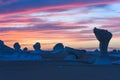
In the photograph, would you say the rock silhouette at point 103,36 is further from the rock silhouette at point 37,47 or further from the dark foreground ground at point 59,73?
the rock silhouette at point 37,47

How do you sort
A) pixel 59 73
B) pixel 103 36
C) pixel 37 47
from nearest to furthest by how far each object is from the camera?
pixel 59 73 < pixel 103 36 < pixel 37 47

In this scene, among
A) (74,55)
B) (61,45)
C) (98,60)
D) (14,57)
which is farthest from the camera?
(61,45)

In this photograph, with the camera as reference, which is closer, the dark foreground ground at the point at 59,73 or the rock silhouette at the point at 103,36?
the dark foreground ground at the point at 59,73

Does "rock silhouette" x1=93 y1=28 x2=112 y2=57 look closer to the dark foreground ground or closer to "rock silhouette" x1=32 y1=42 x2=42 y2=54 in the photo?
the dark foreground ground

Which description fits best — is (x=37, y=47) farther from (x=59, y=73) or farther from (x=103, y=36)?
(x=59, y=73)

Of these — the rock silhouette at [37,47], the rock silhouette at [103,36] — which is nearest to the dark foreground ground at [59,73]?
the rock silhouette at [103,36]

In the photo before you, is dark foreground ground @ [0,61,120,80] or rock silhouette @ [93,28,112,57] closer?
dark foreground ground @ [0,61,120,80]

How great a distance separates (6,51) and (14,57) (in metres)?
13.4

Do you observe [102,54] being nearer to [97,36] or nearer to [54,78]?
[97,36]

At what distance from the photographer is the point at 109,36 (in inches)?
1928

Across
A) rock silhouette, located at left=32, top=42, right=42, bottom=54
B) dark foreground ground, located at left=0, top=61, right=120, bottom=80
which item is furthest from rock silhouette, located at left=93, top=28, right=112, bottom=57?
rock silhouette, located at left=32, top=42, right=42, bottom=54

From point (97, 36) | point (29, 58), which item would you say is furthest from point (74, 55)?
point (97, 36)

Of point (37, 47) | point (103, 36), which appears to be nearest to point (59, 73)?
point (103, 36)

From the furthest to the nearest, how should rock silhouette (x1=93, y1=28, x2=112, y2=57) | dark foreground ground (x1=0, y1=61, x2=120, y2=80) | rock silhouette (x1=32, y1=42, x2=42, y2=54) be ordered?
rock silhouette (x1=32, y1=42, x2=42, y2=54), rock silhouette (x1=93, y1=28, x2=112, y2=57), dark foreground ground (x1=0, y1=61, x2=120, y2=80)
